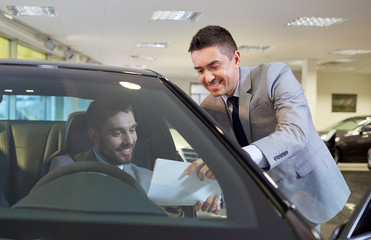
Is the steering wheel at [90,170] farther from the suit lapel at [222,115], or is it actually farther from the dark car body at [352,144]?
the dark car body at [352,144]

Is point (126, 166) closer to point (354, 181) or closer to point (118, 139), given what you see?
point (118, 139)

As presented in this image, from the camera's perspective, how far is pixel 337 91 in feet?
68.7

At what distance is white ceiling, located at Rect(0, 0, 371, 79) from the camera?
24.9ft

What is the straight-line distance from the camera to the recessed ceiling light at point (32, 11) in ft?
27.0

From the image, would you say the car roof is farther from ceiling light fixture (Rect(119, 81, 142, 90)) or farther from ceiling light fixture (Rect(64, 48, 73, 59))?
ceiling light fixture (Rect(64, 48, 73, 59))

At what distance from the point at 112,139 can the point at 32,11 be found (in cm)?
822

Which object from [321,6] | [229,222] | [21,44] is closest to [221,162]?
[229,222]

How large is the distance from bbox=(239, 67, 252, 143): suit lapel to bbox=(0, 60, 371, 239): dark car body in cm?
63

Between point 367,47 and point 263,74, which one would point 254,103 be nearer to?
point 263,74

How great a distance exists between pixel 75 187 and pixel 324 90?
21071 mm

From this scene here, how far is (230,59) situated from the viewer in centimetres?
165

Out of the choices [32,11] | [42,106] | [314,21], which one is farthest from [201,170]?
[314,21]

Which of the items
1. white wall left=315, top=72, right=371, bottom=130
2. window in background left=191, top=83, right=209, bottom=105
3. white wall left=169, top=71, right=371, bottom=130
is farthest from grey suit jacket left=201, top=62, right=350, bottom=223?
window in background left=191, top=83, right=209, bottom=105

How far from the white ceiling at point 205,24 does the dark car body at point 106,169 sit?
640 centimetres
